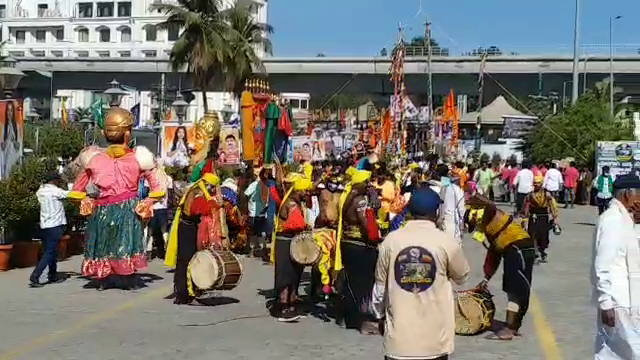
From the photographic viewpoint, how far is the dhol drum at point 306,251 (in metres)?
10.5

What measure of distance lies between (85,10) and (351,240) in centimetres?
10935

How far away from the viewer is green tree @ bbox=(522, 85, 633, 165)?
1736 inches

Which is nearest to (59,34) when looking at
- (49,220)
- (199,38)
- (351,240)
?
(199,38)

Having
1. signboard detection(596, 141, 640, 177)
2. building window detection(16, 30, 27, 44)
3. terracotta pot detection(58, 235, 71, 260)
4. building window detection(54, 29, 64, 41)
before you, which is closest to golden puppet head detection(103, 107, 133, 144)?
terracotta pot detection(58, 235, 71, 260)

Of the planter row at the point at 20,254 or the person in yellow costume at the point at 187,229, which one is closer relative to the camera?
the person in yellow costume at the point at 187,229

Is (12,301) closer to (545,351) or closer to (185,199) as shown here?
(185,199)

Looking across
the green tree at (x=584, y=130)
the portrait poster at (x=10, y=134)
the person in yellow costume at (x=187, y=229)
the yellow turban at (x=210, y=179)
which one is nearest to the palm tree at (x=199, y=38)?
the green tree at (x=584, y=130)

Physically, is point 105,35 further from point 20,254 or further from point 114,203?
point 114,203

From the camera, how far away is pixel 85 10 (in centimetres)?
11369

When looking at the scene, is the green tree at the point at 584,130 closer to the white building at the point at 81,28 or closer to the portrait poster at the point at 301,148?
the portrait poster at the point at 301,148

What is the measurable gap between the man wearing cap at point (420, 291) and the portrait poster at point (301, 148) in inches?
919

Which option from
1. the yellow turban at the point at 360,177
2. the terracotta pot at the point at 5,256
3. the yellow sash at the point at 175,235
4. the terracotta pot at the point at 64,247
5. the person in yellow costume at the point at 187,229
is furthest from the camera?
the terracotta pot at the point at 64,247

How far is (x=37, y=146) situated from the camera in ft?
92.7

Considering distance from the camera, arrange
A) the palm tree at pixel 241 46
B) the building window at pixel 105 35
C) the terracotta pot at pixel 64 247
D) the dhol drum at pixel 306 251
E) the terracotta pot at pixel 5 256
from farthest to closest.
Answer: the building window at pixel 105 35 < the palm tree at pixel 241 46 < the terracotta pot at pixel 64 247 < the terracotta pot at pixel 5 256 < the dhol drum at pixel 306 251
